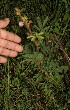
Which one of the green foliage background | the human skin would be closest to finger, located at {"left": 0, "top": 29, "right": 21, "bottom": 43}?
the human skin

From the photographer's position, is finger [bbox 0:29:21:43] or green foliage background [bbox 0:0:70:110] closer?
green foliage background [bbox 0:0:70:110]

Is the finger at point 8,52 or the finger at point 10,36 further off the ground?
the finger at point 10,36

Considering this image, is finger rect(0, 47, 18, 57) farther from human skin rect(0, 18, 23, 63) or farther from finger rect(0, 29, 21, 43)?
finger rect(0, 29, 21, 43)

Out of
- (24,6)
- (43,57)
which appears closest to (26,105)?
(43,57)

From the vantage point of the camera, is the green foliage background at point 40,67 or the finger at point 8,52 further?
the finger at point 8,52

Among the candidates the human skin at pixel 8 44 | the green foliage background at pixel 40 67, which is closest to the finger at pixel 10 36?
the human skin at pixel 8 44

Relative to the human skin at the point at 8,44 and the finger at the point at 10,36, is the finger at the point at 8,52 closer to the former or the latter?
the human skin at the point at 8,44

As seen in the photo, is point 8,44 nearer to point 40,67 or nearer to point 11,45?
point 11,45
